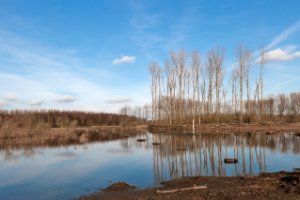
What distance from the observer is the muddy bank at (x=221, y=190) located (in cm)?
813

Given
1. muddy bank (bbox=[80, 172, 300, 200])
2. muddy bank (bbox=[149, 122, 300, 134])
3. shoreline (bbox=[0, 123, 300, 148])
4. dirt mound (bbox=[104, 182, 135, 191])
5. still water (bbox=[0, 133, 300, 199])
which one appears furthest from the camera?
muddy bank (bbox=[149, 122, 300, 134])

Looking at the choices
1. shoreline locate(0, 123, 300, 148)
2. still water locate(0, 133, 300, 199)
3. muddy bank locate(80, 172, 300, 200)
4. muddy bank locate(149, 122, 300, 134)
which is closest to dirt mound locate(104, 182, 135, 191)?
muddy bank locate(80, 172, 300, 200)

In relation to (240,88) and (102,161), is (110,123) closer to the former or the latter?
(240,88)

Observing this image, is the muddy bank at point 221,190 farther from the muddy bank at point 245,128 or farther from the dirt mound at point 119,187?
the muddy bank at point 245,128

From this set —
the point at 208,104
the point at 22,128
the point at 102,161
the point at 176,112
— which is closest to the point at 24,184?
the point at 102,161

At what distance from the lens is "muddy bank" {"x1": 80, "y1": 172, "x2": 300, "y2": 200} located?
813 cm

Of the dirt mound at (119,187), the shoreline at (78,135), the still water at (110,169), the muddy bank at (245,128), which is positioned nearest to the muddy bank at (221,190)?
the dirt mound at (119,187)

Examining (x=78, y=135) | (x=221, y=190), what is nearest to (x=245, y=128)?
(x=78, y=135)

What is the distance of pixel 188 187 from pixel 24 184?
23.8 feet

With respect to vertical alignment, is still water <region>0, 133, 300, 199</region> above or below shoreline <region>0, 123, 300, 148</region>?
below

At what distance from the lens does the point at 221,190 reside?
8898mm

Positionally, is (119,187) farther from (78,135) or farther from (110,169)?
(78,135)

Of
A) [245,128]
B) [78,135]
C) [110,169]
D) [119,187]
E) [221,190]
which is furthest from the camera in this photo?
[78,135]

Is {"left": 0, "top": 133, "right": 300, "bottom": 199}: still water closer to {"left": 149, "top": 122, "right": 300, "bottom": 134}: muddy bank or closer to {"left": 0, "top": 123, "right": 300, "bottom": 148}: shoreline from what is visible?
{"left": 0, "top": 123, "right": 300, "bottom": 148}: shoreline
